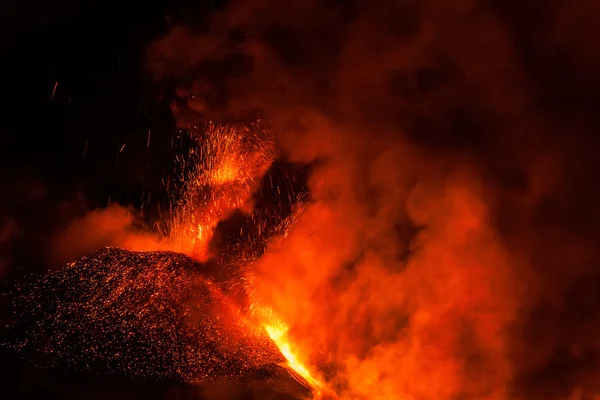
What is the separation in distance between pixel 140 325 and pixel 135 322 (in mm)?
49

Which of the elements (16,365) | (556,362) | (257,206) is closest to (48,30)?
(257,206)

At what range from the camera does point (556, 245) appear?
3990 mm

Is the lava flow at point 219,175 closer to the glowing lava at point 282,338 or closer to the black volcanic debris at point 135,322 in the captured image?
the black volcanic debris at point 135,322

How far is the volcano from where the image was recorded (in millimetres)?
3062

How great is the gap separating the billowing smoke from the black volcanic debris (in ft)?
3.34

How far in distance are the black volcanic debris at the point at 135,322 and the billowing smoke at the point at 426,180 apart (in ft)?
3.34

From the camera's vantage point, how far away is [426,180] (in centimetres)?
452

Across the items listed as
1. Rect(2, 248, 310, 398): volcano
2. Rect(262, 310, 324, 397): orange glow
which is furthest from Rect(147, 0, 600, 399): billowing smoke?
Rect(2, 248, 310, 398): volcano

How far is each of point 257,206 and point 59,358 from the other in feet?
7.71

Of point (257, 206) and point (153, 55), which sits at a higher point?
point (153, 55)

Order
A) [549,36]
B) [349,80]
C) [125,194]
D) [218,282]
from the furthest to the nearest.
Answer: [125,194], [349,80], [218,282], [549,36]

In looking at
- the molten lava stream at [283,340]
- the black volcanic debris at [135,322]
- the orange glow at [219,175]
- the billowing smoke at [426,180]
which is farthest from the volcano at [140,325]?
the billowing smoke at [426,180]

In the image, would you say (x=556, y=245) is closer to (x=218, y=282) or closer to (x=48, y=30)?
(x=218, y=282)

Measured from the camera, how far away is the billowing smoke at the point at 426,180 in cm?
394
